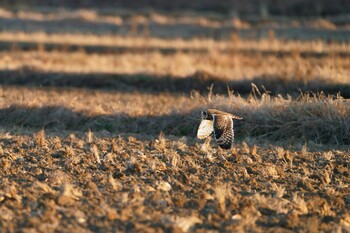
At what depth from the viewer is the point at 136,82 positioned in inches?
547

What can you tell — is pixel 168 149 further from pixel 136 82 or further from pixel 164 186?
pixel 136 82

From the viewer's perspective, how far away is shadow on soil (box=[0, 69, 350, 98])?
1317 cm

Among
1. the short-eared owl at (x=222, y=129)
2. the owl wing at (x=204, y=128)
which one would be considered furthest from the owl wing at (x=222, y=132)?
the owl wing at (x=204, y=128)

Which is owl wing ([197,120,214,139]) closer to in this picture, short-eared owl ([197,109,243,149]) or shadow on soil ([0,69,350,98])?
short-eared owl ([197,109,243,149])

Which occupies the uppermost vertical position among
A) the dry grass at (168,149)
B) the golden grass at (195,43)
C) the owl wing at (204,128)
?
the owl wing at (204,128)

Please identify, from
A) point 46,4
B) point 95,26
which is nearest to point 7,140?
point 95,26

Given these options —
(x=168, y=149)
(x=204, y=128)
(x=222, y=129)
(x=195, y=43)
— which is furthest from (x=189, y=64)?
(x=222, y=129)

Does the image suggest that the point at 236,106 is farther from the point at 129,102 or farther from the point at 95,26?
the point at 95,26

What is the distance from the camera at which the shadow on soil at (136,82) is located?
13172mm

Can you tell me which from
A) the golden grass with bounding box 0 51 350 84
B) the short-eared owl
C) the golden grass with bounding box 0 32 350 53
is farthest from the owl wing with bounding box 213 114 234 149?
the golden grass with bounding box 0 32 350 53

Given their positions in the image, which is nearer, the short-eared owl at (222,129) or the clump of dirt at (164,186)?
the clump of dirt at (164,186)

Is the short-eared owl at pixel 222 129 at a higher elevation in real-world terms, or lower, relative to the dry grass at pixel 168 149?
higher

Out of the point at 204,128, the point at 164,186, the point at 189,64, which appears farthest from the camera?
the point at 189,64

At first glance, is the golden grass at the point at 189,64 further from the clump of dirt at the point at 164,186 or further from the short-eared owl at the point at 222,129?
the short-eared owl at the point at 222,129
